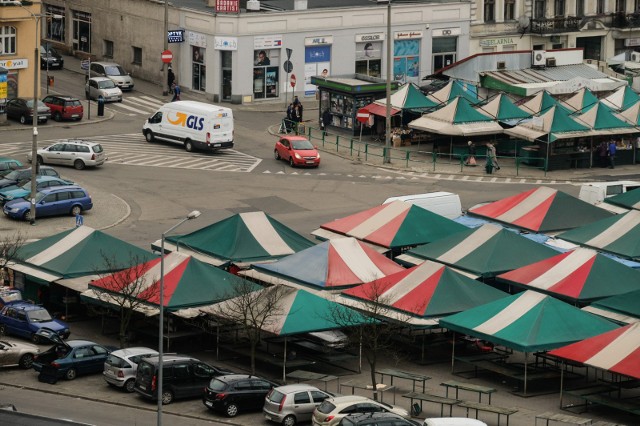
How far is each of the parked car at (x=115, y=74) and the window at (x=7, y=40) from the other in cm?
856

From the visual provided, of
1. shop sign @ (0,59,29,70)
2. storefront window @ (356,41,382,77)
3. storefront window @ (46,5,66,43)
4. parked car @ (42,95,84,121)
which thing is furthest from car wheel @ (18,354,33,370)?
storefront window @ (46,5,66,43)

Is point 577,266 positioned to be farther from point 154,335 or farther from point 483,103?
point 483,103

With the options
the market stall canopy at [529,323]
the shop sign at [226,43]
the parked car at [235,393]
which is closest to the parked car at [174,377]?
the parked car at [235,393]

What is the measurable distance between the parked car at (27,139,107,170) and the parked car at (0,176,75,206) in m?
6.82

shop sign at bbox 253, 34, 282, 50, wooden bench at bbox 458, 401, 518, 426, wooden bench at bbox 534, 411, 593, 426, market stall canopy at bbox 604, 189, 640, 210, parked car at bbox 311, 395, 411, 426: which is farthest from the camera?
shop sign at bbox 253, 34, 282, 50

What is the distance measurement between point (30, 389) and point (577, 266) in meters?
20.0

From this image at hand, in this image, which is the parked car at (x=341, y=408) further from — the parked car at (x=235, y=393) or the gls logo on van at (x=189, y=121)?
the gls logo on van at (x=189, y=121)

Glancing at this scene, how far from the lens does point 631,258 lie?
5766 cm

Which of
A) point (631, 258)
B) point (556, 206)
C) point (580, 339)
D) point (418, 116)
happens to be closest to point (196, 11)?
point (418, 116)

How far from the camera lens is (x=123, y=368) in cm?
4747

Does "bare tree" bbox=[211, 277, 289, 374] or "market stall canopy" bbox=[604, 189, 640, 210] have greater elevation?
"market stall canopy" bbox=[604, 189, 640, 210]

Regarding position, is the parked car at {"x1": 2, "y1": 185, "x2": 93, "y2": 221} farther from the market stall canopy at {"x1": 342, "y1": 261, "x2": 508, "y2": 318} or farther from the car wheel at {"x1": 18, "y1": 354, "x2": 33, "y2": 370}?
the market stall canopy at {"x1": 342, "y1": 261, "x2": 508, "y2": 318}

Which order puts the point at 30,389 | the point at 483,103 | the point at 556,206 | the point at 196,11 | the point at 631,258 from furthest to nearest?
the point at 196,11
the point at 483,103
the point at 556,206
the point at 631,258
the point at 30,389

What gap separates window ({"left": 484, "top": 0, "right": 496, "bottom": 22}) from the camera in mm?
105062
